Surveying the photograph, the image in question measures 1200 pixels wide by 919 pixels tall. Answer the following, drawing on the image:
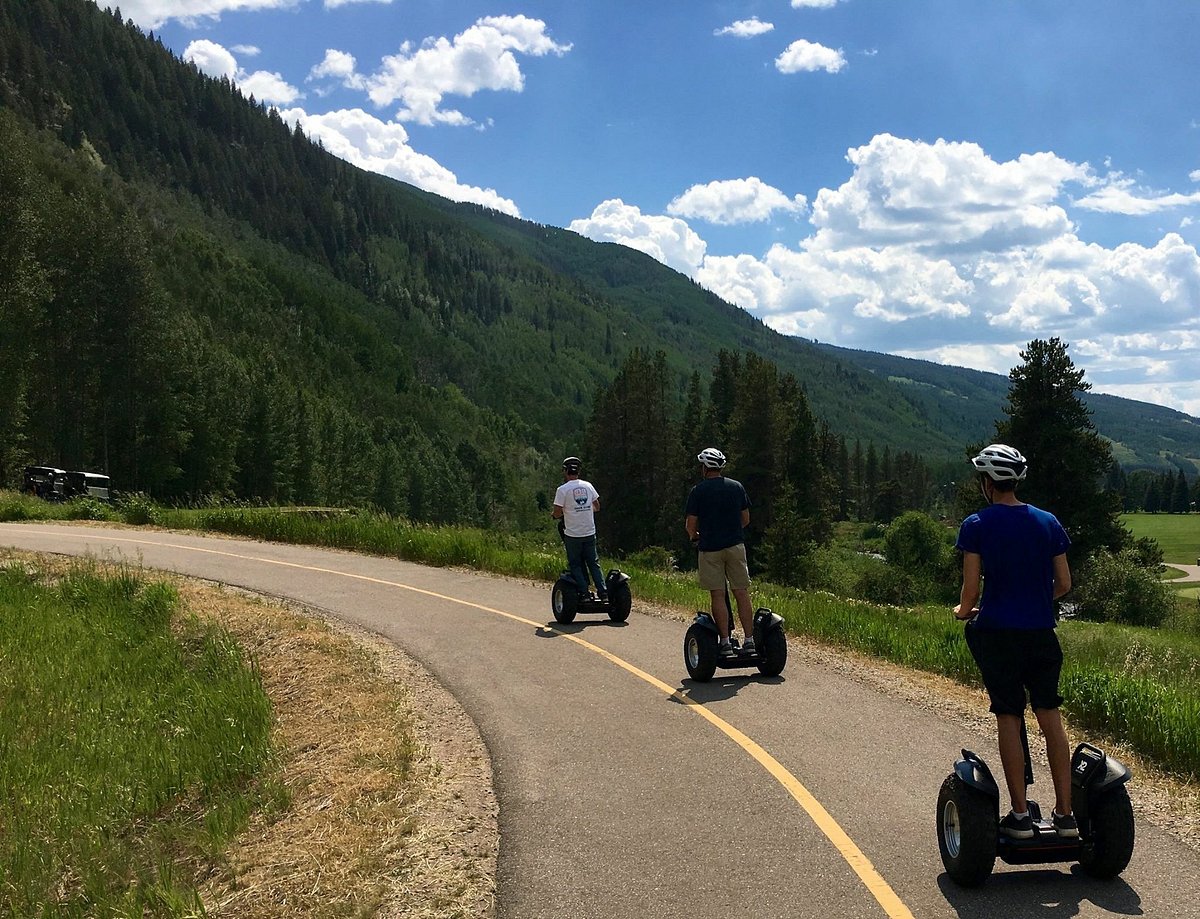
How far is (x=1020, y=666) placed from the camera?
5078mm

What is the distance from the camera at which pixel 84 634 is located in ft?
46.0

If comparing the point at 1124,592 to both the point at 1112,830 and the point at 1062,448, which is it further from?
the point at 1112,830

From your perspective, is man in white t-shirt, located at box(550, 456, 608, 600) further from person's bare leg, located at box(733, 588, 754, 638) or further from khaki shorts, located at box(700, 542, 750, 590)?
person's bare leg, located at box(733, 588, 754, 638)

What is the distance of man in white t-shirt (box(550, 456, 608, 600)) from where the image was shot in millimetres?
13992

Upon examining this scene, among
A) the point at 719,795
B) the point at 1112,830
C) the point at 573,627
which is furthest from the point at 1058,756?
the point at 573,627

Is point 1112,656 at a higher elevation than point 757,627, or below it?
below

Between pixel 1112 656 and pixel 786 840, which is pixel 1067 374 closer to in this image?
pixel 1112 656

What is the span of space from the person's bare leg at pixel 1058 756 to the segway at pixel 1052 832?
143 mm

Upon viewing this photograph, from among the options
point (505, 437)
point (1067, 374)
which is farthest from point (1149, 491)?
point (1067, 374)

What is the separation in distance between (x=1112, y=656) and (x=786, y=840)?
1300 cm

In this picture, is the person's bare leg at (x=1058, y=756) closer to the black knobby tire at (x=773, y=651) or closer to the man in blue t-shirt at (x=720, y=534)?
the man in blue t-shirt at (x=720, y=534)

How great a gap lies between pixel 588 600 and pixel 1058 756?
31.0ft

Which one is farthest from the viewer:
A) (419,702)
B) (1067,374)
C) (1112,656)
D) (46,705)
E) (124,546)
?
(1067,374)

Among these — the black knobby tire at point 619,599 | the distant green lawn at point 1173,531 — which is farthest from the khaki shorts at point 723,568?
the distant green lawn at point 1173,531
